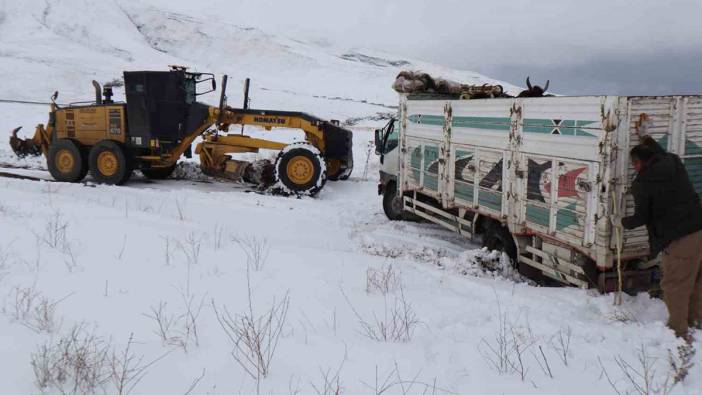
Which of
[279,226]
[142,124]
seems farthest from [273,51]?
[279,226]

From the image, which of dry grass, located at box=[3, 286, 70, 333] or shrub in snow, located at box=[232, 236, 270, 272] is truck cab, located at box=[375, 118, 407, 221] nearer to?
shrub in snow, located at box=[232, 236, 270, 272]

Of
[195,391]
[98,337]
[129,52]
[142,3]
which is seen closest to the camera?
[195,391]

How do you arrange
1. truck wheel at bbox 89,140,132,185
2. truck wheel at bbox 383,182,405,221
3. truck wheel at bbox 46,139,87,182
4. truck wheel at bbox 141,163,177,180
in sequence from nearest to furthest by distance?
truck wheel at bbox 383,182,405,221 < truck wheel at bbox 89,140,132,185 < truck wheel at bbox 46,139,87,182 < truck wheel at bbox 141,163,177,180

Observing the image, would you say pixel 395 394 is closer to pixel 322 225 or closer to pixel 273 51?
pixel 322 225

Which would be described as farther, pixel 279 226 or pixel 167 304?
pixel 279 226

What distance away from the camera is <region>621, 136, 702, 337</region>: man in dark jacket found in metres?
4.82

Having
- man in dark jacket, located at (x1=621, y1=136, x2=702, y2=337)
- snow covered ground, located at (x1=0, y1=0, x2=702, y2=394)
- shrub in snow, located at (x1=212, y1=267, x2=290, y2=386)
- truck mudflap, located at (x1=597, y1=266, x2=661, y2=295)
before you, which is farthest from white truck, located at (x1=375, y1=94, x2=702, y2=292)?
shrub in snow, located at (x1=212, y1=267, x2=290, y2=386)

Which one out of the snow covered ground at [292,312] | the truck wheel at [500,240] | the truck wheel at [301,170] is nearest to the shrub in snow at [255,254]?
the snow covered ground at [292,312]

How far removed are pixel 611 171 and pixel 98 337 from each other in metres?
4.96

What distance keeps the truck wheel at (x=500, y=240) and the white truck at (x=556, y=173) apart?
1 centimetres

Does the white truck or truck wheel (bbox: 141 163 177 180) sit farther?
truck wheel (bbox: 141 163 177 180)

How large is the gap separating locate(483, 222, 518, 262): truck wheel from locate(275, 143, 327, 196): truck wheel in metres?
5.24

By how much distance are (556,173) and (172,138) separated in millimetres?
9619

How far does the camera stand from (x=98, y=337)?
13.0 ft
